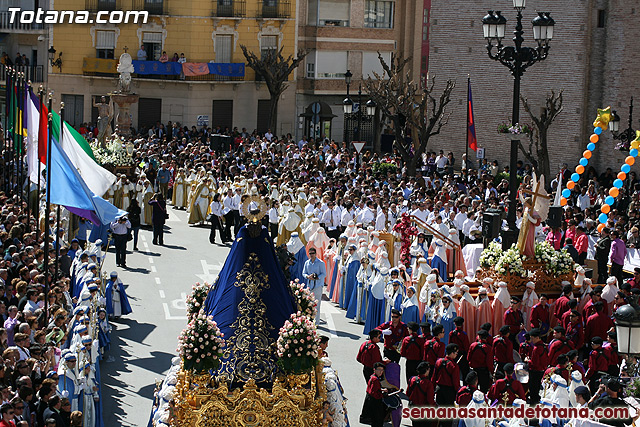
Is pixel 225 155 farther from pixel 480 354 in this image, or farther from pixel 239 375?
pixel 239 375

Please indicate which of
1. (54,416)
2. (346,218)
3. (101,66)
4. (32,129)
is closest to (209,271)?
(346,218)

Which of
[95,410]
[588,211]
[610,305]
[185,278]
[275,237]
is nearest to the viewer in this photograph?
[95,410]

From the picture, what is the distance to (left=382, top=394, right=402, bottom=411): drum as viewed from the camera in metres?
14.4

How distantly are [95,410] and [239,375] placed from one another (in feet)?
10.7

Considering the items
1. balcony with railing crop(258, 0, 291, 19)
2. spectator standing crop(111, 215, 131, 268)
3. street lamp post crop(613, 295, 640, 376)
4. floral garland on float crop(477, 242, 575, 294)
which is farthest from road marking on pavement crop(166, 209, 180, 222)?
street lamp post crop(613, 295, 640, 376)

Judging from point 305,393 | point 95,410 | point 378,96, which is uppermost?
point 378,96

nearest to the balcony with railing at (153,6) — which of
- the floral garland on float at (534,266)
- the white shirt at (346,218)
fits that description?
the white shirt at (346,218)

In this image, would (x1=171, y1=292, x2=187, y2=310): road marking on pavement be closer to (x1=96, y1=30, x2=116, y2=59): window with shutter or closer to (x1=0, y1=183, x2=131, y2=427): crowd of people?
(x1=0, y1=183, x2=131, y2=427): crowd of people

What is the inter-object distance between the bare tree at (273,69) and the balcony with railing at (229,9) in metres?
2.03

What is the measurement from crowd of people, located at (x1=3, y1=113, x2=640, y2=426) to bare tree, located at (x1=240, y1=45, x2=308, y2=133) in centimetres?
1030

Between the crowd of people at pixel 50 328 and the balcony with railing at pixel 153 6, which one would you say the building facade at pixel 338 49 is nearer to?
the balcony with railing at pixel 153 6

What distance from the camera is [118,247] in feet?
82.6

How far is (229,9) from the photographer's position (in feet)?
176

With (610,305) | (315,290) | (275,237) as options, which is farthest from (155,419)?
(275,237)
